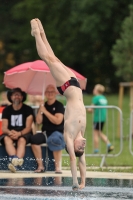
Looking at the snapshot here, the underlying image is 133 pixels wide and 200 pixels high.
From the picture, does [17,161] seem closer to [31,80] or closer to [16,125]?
[16,125]

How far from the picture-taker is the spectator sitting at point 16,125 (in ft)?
43.0

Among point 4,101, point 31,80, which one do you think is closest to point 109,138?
point 4,101

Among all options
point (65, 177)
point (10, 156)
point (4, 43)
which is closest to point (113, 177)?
point (65, 177)

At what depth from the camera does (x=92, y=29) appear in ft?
154

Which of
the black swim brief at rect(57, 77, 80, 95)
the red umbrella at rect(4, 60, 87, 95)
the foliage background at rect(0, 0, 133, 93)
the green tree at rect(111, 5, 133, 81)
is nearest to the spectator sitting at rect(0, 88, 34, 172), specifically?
the red umbrella at rect(4, 60, 87, 95)

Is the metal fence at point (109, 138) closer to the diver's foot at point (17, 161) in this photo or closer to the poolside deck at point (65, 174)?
the poolside deck at point (65, 174)

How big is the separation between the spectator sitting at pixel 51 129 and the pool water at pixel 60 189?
1189 millimetres

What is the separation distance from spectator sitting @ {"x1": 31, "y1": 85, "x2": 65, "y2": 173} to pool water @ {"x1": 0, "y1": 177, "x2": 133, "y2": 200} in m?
1.19

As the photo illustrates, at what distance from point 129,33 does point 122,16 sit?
23.0 m

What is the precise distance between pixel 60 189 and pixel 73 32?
42559 mm

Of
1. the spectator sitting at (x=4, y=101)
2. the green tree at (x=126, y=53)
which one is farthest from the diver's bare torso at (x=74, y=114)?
the green tree at (x=126, y=53)

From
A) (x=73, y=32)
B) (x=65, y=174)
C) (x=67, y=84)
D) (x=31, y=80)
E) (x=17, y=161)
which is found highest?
(x=73, y=32)

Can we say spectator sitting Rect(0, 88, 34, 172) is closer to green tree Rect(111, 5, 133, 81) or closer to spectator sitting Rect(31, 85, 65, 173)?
spectator sitting Rect(31, 85, 65, 173)

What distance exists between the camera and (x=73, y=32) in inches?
2066
